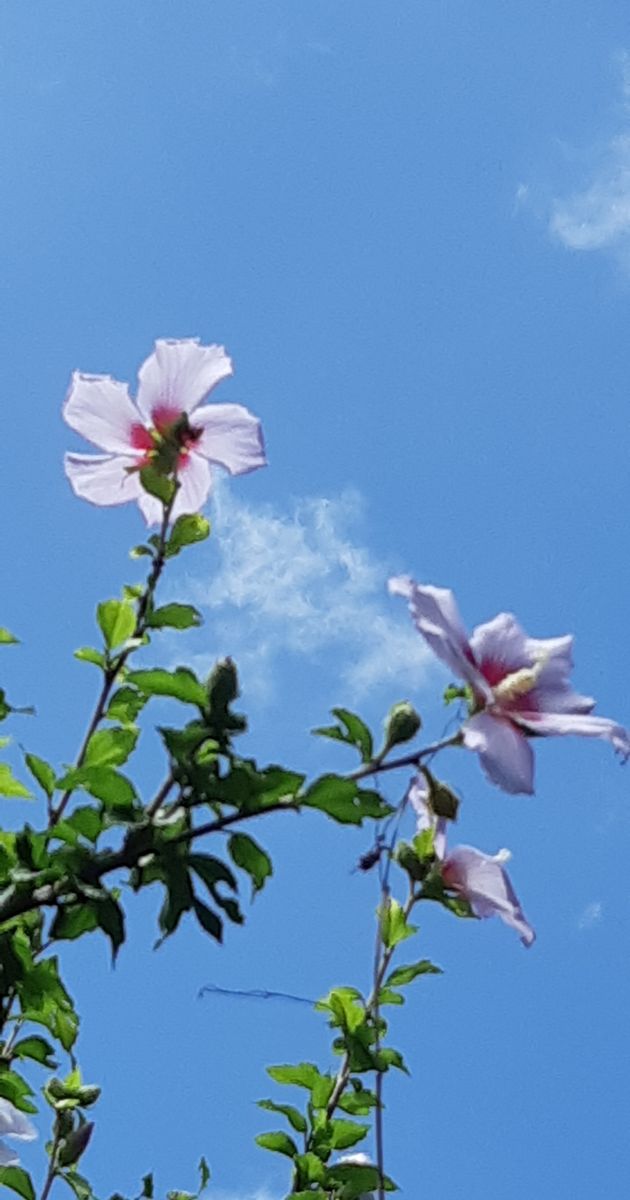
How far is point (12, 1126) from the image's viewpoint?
5.30 ft

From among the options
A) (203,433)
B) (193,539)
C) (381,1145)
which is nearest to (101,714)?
(193,539)

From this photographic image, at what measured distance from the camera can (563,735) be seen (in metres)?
1.22

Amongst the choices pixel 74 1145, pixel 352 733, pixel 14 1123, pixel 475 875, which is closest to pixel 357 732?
pixel 352 733

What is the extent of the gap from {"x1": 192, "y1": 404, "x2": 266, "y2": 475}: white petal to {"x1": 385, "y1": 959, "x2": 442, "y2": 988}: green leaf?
0.75 m

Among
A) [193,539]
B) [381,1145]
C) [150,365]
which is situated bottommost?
[381,1145]

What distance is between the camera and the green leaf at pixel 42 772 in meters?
1.45

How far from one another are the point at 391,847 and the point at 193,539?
0.42 meters

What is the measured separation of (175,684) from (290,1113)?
805 mm

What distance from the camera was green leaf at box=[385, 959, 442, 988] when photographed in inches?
72.6

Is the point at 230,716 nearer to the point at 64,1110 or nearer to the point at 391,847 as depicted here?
the point at 391,847

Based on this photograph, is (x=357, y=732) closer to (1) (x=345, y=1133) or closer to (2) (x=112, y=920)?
(2) (x=112, y=920)

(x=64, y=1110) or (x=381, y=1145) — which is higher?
(x=64, y=1110)

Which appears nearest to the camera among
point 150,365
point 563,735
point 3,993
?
point 563,735

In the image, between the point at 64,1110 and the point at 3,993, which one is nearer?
the point at 3,993
